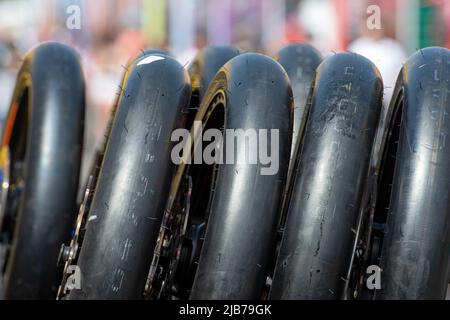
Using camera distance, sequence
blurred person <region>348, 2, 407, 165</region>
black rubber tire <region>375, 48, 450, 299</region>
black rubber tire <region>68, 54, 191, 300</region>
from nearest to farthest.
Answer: black rubber tire <region>375, 48, 450, 299</region> < black rubber tire <region>68, 54, 191, 300</region> < blurred person <region>348, 2, 407, 165</region>

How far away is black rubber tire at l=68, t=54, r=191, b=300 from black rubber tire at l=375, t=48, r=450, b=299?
85 cm

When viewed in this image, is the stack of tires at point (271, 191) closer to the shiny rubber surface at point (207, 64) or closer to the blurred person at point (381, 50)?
the shiny rubber surface at point (207, 64)

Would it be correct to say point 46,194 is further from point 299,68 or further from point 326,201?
point 326,201

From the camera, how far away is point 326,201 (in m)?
2.96

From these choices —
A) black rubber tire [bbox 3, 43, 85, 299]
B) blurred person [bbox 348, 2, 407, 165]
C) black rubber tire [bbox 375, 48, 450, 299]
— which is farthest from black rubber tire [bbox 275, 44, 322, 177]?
blurred person [bbox 348, 2, 407, 165]

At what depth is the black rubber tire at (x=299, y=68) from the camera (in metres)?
4.41

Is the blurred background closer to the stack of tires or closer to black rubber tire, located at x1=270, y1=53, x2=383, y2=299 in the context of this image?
the stack of tires

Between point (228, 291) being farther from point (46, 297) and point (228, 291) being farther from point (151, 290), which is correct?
point (46, 297)

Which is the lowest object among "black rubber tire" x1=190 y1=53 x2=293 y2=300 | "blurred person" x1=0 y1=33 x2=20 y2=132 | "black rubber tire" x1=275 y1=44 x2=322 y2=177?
"blurred person" x1=0 y1=33 x2=20 y2=132

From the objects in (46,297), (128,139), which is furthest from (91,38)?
(128,139)

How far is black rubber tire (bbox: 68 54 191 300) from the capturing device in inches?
123

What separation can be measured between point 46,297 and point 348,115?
1851 millimetres

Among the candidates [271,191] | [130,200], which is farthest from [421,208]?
[130,200]

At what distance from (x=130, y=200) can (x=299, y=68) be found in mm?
1698
